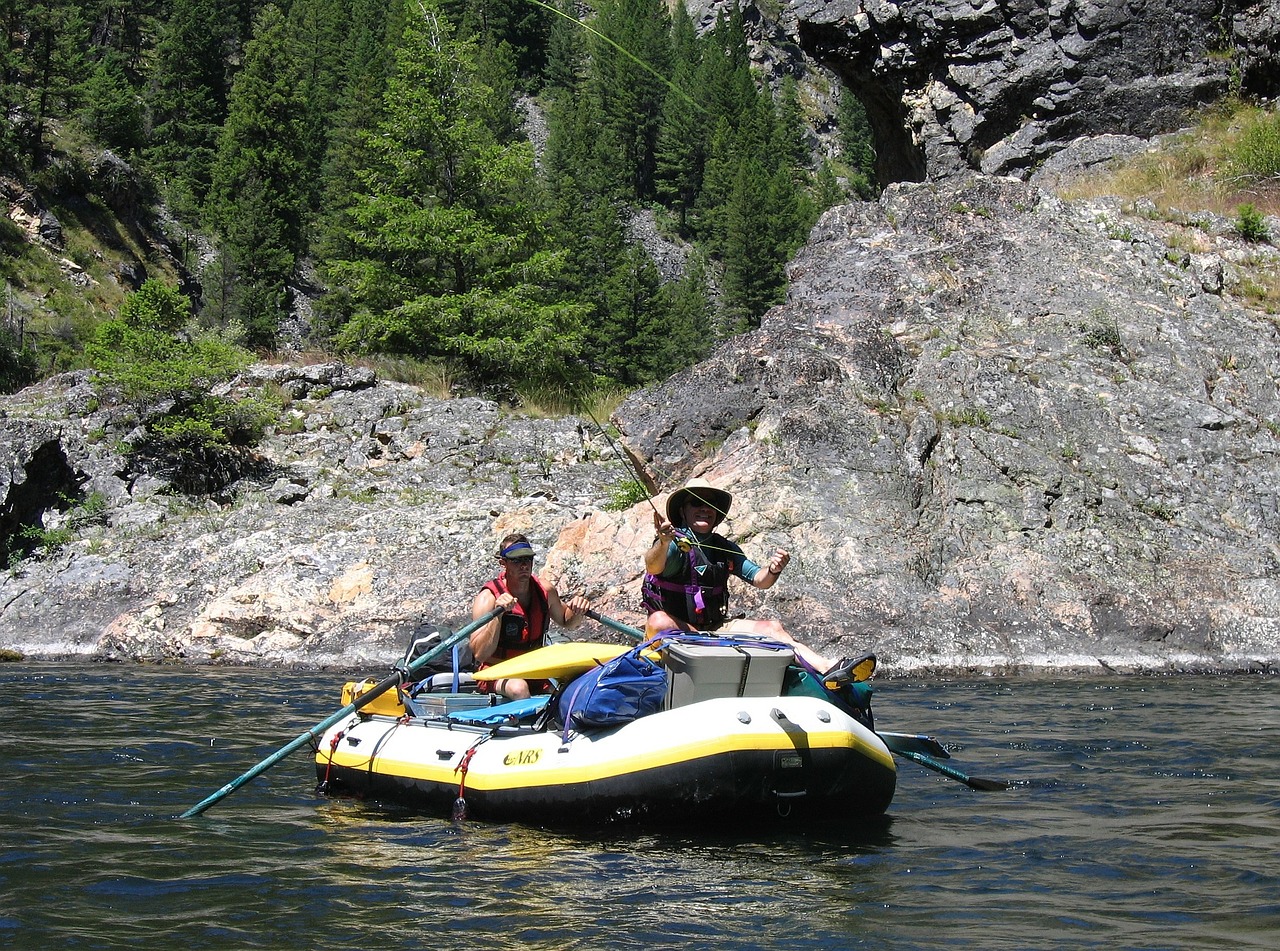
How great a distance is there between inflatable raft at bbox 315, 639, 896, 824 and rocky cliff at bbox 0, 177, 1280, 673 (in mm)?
5654

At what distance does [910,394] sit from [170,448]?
11.2 m

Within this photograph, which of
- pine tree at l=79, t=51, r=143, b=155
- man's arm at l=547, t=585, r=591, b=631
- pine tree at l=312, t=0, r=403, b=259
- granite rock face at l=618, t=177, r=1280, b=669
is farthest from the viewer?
pine tree at l=79, t=51, r=143, b=155

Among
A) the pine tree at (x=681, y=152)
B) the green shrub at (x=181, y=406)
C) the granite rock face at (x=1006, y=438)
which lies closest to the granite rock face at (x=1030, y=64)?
the granite rock face at (x=1006, y=438)

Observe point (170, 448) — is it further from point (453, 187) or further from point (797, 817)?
point (797, 817)

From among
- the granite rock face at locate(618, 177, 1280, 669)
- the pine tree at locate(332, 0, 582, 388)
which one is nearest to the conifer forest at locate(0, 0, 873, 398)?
the pine tree at locate(332, 0, 582, 388)

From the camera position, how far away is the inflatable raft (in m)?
5.83

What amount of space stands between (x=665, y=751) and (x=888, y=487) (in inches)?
315

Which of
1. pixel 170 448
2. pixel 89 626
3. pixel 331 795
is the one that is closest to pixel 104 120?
pixel 170 448

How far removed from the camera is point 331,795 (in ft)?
24.7

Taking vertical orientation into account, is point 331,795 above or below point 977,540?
below

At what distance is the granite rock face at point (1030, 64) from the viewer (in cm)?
1864

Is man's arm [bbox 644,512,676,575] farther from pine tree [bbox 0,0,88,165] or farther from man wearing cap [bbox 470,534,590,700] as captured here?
pine tree [bbox 0,0,88,165]

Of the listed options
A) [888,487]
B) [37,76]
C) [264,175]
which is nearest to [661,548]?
[888,487]

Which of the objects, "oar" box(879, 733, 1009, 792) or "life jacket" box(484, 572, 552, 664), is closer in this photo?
"oar" box(879, 733, 1009, 792)
